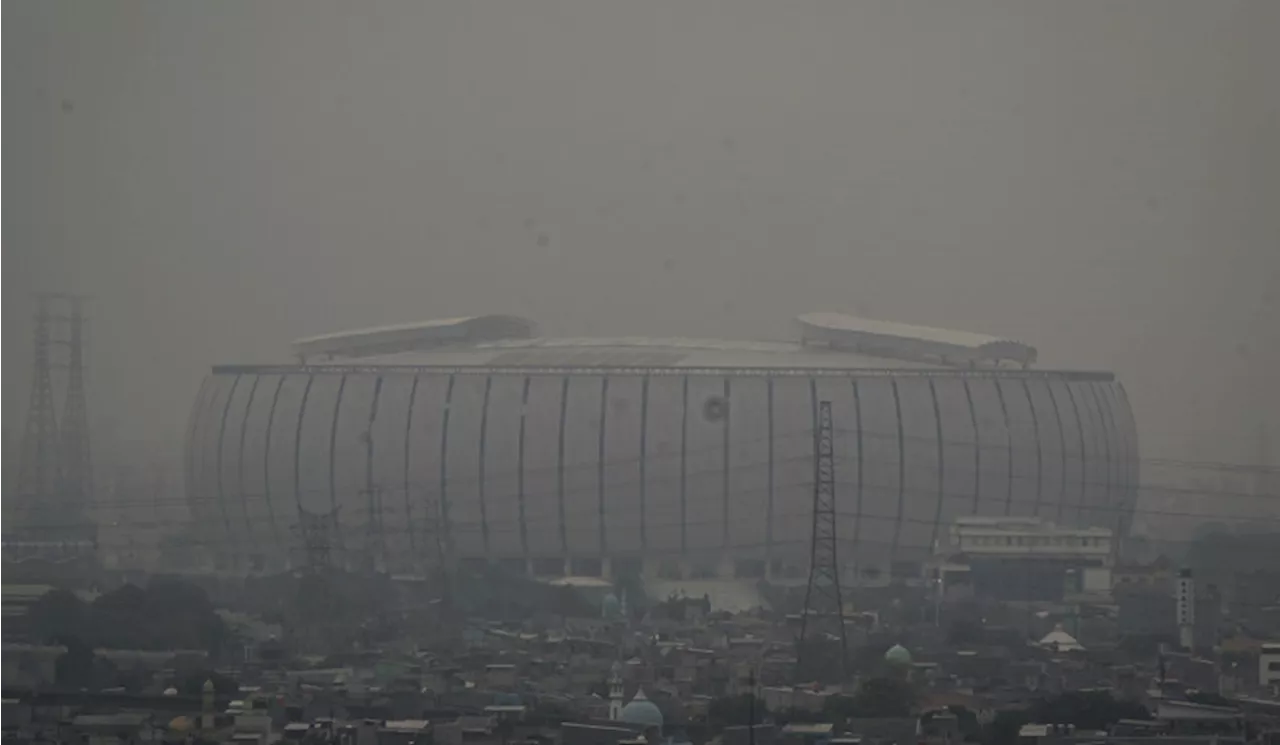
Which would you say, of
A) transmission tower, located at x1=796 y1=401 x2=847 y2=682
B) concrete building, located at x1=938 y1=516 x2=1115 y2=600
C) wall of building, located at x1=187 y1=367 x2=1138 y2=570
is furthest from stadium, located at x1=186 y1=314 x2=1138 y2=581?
concrete building, located at x1=938 y1=516 x2=1115 y2=600

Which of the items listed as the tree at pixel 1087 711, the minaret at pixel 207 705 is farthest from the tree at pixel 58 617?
the tree at pixel 1087 711

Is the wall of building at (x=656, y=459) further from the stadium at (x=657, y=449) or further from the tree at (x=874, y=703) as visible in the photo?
the tree at (x=874, y=703)

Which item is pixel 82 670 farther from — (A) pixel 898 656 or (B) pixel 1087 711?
(B) pixel 1087 711

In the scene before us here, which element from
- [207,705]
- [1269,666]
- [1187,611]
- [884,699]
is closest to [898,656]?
[1269,666]

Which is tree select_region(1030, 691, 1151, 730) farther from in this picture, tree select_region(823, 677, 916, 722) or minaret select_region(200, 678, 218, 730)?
minaret select_region(200, 678, 218, 730)

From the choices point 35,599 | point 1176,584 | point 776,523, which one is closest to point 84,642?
point 35,599

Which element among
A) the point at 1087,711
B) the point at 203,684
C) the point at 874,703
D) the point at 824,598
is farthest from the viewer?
the point at 824,598
